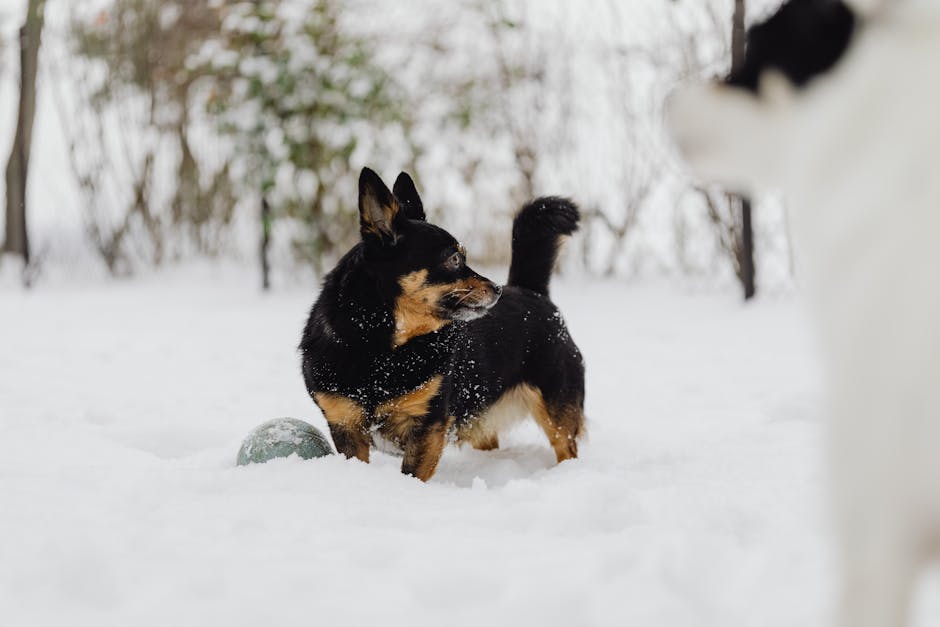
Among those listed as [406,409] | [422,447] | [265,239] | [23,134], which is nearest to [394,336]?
[406,409]

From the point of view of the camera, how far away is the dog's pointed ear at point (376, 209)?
10.5ft

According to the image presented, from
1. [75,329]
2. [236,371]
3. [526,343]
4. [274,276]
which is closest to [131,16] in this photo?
[274,276]

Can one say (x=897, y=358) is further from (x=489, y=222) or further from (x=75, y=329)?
(x=489, y=222)

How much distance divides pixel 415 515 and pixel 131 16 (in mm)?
11487

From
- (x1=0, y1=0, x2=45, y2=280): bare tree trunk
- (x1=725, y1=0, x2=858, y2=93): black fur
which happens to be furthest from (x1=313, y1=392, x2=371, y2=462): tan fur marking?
(x1=0, y1=0, x2=45, y2=280): bare tree trunk

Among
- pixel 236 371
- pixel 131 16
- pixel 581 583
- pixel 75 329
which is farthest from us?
pixel 131 16

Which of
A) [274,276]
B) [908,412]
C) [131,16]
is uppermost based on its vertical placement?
[131,16]

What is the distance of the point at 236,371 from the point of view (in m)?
6.02

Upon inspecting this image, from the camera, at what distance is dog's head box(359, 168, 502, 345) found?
327 cm

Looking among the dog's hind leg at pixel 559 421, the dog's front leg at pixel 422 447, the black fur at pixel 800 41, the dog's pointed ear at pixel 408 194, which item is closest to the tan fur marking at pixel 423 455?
the dog's front leg at pixel 422 447

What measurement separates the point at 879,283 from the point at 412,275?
7.40 feet

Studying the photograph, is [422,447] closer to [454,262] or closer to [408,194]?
[454,262]

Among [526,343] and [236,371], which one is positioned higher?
[526,343]

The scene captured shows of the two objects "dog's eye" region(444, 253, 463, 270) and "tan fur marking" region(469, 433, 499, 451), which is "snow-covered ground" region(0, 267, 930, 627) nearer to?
"tan fur marking" region(469, 433, 499, 451)
